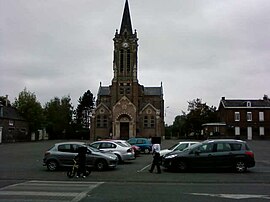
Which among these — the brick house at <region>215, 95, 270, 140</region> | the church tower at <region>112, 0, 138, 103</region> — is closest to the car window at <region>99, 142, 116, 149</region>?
the brick house at <region>215, 95, 270, 140</region>

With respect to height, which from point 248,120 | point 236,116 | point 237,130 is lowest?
point 237,130

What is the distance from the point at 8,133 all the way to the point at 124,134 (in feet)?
87.6

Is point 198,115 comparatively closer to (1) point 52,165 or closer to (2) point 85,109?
(2) point 85,109

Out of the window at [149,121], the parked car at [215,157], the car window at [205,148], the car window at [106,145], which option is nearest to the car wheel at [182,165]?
the parked car at [215,157]

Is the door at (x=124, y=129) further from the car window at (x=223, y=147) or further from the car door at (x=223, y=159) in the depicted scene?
the car door at (x=223, y=159)

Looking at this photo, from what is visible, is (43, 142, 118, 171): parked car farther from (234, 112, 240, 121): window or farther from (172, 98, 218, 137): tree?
(172, 98, 218, 137): tree

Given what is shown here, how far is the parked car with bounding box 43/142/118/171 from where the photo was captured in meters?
20.2

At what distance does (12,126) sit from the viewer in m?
73.1

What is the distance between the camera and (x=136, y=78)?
290 feet

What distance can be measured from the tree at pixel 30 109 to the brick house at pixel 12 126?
5.55 feet

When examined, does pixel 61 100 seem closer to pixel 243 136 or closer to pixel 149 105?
pixel 149 105

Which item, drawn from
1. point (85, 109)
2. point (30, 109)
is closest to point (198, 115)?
point (30, 109)

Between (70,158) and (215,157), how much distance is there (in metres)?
7.91

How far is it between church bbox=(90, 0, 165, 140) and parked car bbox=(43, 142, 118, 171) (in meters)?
63.6
